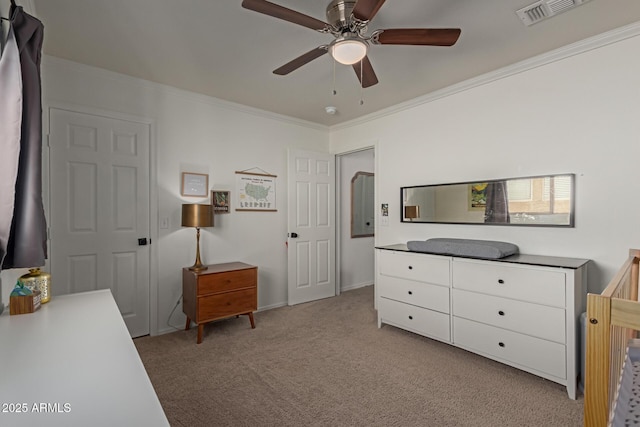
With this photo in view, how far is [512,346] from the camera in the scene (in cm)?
232

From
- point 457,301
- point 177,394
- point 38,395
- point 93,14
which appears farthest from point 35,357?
point 457,301

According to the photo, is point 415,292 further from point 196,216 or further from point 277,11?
point 277,11

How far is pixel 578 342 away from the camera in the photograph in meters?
2.10

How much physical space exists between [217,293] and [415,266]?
188 centimetres

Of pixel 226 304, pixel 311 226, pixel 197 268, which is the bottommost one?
pixel 226 304

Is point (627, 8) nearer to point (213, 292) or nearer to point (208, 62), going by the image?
point (208, 62)

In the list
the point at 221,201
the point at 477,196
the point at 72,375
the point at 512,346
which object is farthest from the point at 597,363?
the point at 221,201

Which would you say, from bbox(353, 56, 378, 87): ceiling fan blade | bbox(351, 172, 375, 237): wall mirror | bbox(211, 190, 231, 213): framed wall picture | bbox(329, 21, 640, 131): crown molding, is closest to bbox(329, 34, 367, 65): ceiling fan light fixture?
bbox(353, 56, 378, 87): ceiling fan blade

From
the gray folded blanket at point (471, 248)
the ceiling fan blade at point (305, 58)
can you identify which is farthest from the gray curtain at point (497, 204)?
the ceiling fan blade at point (305, 58)

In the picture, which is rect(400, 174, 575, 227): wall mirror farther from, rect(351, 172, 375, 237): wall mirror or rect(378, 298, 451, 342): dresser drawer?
rect(351, 172, 375, 237): wall mirror

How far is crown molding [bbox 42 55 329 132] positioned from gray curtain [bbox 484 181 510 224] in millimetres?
2446

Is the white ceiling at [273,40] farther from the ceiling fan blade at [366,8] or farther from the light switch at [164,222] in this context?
the light switch at [164,222]

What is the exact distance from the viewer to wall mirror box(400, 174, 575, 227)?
8.11ft

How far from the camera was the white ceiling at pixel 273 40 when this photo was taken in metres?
1.96
